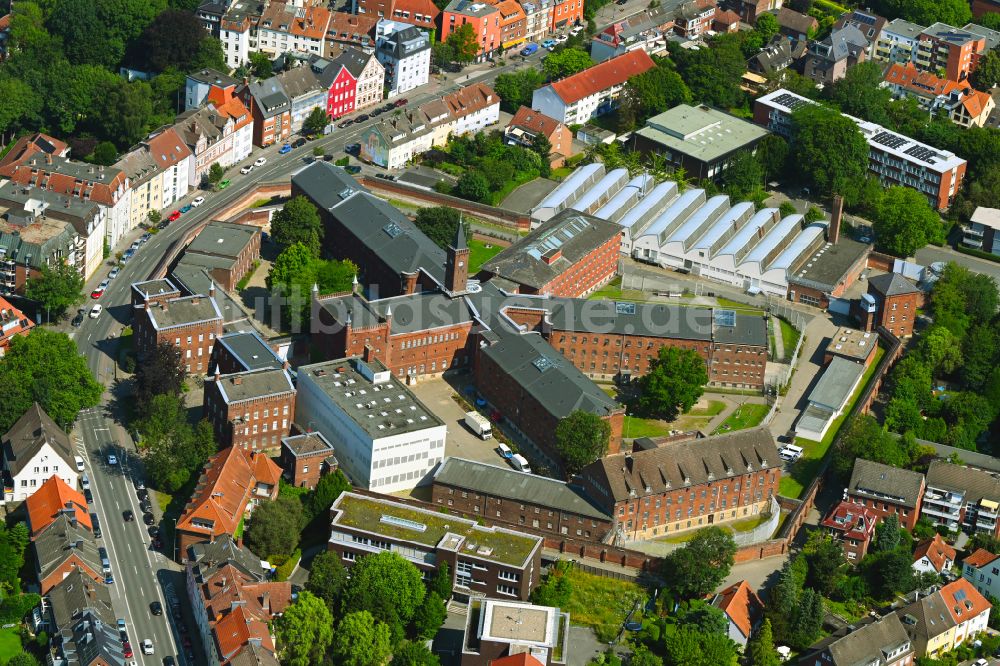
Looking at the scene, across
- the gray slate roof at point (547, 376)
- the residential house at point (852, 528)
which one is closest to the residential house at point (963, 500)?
the residential house at point (852, 528)

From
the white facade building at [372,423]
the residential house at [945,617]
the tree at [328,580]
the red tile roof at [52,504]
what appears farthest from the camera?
the white facade building at [372,423]

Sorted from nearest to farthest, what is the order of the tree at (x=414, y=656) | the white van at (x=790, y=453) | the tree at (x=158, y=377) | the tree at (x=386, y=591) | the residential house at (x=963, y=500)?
the tree at (x=414, y=656) < the tree at (x=386, y=591) < the residential house at (x=963, y=500) < the tree at (x=158, y=377) < the white van at (x=790, y=453)

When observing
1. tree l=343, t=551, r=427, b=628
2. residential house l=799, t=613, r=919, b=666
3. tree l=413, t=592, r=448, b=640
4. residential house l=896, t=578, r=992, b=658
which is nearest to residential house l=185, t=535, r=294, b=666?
tree l=343, t=551, r=427, b=628

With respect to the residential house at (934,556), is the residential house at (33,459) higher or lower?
higher

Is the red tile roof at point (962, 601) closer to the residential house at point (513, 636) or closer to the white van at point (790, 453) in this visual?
the white van at point (790, 453)

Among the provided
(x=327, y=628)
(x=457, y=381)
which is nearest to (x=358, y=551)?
(x=327, y=628)

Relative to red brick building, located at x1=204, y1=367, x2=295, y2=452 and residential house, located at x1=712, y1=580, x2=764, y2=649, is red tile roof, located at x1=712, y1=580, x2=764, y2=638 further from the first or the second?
red brick building, located at x1=204, y1=367, x2=295, y2=452

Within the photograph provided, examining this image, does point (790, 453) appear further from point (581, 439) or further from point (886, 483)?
point (581, 439)

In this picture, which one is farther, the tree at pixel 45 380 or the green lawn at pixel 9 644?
the tree at pixel 45 380
